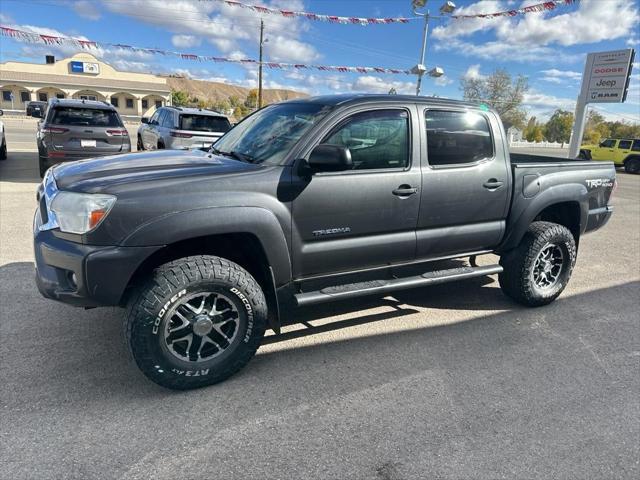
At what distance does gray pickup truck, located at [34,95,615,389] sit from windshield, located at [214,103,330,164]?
0.05ft

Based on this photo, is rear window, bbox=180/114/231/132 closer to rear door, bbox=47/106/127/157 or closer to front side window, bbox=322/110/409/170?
rear door, bbox=47/106/127/157

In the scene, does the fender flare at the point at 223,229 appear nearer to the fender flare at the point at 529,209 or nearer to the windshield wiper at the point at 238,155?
the windshield wiper at the point at 238,155

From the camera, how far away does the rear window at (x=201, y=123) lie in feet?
34.1

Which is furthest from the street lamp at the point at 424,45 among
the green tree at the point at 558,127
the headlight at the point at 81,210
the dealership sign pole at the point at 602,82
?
the green tree at the point at 558,127

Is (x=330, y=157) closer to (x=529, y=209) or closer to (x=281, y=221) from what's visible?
(x=281, y=221)

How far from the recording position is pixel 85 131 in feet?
29.3

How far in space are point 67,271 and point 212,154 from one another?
1491mm

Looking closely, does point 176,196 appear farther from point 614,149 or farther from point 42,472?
point 614,149

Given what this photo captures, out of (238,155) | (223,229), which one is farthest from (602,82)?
(223,229)

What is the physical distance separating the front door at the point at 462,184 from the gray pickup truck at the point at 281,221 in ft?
0.04

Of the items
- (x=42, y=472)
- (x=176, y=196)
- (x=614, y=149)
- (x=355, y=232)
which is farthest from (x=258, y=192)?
(x=614, y=149)

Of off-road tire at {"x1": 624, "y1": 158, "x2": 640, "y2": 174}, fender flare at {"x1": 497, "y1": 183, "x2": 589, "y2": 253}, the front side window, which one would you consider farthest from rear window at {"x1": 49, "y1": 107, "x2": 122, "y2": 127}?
off-road tire at {"x1": 624, "y1": 158, "x2": 640, "y2": 174}

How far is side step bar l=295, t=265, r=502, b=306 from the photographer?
328 centimetres

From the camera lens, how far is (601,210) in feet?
16.0
